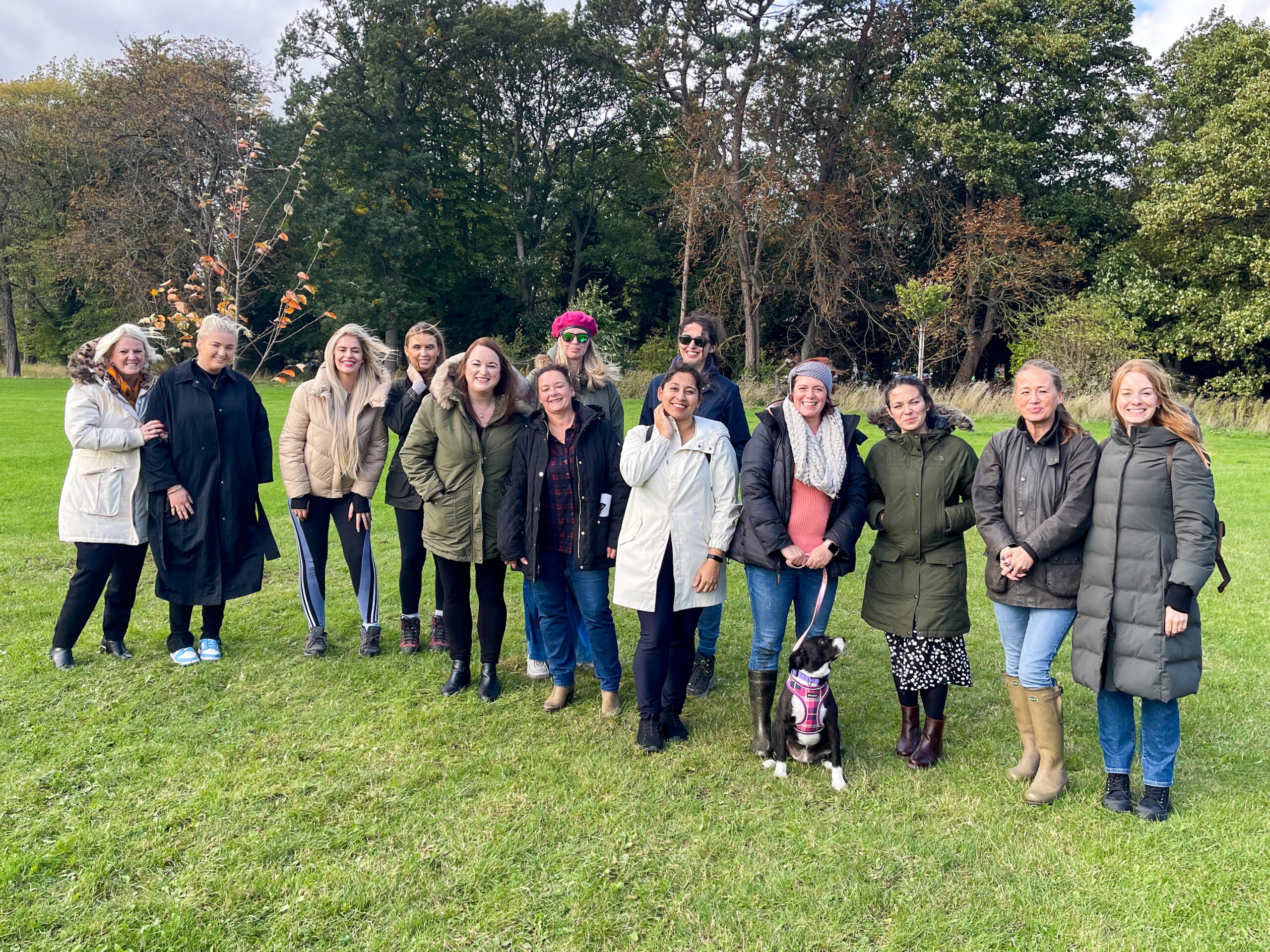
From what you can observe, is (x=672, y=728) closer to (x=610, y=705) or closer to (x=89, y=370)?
(x=610, y=705)

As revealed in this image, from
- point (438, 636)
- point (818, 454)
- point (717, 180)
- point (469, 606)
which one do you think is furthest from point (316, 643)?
point (717, 180)

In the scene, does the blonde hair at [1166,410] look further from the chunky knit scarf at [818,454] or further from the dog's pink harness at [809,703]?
the dog's pink harness at [809,703]

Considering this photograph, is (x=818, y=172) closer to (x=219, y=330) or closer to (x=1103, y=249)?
(x=1103, y=249)

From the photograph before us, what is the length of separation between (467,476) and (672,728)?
1.78 metres

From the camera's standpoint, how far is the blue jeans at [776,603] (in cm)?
389

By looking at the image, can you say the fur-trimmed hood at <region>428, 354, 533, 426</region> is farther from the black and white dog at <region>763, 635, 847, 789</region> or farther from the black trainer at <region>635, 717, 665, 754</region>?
the black and white dog at <region>763, 635, 847, 789</region>

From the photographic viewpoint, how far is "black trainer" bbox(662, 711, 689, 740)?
4089mm

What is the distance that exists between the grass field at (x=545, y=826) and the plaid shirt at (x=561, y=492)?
1002 mm

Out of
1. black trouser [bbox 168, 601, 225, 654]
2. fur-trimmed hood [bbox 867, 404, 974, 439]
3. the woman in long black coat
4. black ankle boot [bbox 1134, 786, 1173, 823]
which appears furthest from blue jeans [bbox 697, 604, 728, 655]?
black trouser [bbox 168, 601, 225, 654]

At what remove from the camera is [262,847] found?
9.91ft

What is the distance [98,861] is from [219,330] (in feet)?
10.1

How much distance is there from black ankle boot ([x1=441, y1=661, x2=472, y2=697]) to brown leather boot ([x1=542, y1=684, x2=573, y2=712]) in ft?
1.65

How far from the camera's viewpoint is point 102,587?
4781 mm

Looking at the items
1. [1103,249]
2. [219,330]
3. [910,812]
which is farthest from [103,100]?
[910,812]
